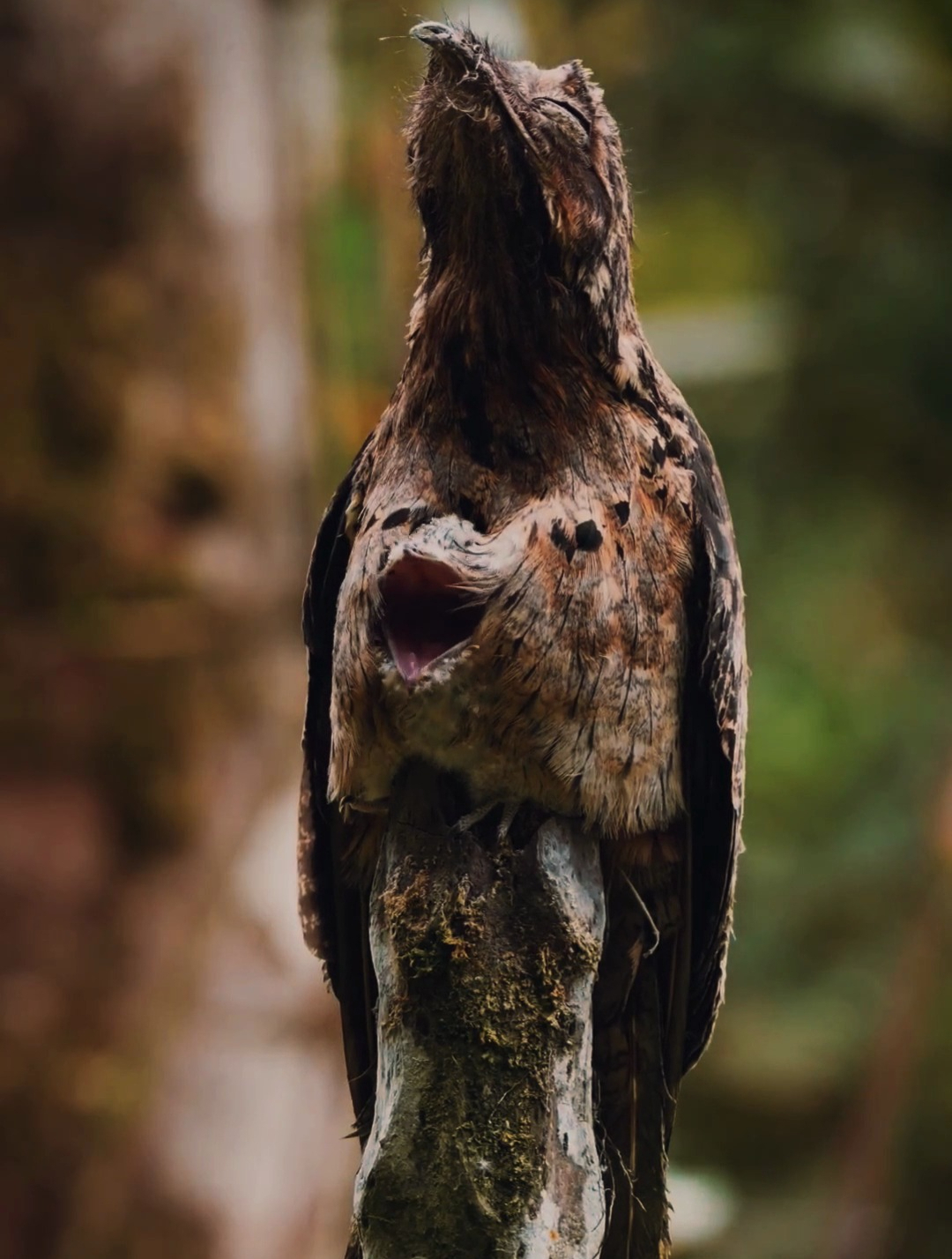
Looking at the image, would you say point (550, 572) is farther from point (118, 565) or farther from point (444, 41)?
point (118, 565)

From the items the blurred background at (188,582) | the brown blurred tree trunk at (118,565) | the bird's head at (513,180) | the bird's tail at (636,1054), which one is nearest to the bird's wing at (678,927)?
the bird's tail at (636,1054)

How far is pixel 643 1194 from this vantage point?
8.55 ft

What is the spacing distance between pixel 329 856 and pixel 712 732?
2.43 feet

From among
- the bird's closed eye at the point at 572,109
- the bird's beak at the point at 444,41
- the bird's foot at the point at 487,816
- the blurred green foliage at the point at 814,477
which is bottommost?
the bird's foot at the point at 487,816

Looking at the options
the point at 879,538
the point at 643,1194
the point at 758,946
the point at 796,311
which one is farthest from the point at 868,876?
the point at 643,1194

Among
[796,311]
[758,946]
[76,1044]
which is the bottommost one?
[76,1044]

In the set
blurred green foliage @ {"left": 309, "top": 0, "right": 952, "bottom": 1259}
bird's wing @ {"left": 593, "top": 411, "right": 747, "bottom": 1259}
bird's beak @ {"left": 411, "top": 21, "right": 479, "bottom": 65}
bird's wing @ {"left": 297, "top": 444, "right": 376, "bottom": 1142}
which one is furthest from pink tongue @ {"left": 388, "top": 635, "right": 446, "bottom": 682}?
blurred green foliage @ {"left": 309, "top": 0, "right": 952, "bottom": 1259}

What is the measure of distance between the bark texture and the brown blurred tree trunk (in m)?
3.15

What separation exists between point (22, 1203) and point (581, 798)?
3.80 meters

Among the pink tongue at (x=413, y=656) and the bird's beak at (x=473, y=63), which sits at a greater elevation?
the bird's beak at (x=473, y=63)

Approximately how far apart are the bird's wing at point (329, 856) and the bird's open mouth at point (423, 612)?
14.0 inches

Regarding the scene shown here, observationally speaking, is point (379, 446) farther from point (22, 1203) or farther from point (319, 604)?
point (22, 1203)

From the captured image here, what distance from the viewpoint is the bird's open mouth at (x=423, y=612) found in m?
2.30

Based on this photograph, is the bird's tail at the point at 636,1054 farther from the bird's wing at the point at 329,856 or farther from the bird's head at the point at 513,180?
the bird's head at the point at 513,180
